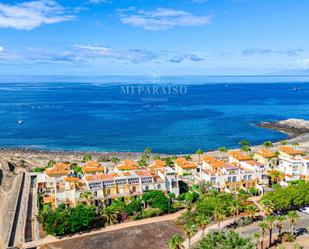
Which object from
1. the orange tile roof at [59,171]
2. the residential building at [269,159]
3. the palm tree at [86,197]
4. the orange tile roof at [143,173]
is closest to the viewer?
the palm tree at [86,197]

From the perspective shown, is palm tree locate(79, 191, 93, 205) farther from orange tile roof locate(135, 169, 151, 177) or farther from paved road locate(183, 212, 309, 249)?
paved road locate(183, 212, 309, 249)

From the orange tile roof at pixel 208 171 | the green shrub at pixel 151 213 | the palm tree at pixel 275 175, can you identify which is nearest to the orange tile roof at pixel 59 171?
the green shrub at pixel 151 213

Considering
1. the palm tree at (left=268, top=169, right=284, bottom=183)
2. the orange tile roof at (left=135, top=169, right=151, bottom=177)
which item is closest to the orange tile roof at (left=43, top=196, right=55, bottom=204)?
the orange tile roof at (left=135, top=169, right=151, bottom=177)

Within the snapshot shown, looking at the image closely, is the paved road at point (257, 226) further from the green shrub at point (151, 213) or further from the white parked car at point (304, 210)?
the green shrub at point (151, 213)

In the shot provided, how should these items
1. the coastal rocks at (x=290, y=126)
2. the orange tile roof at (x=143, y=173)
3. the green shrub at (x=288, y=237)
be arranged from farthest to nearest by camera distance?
the coastal rocks at (x=290, y=126)
the orange tile roof at (x=143, y=173)
the green shrub at (x=288, y=237)

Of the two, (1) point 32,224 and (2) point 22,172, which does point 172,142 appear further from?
(1) point 32,224

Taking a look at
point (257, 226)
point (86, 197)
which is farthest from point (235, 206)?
point (86, 197)
